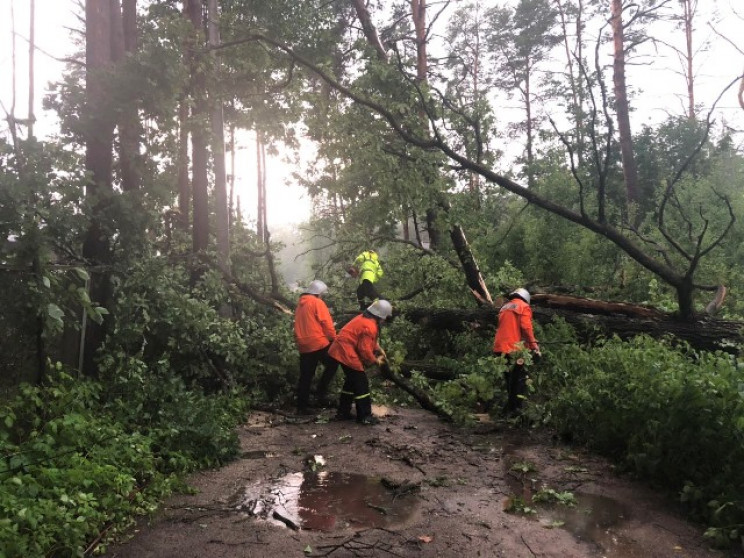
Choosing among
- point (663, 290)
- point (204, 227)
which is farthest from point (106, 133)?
point (663, 290)

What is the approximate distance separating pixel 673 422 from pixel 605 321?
3.72m

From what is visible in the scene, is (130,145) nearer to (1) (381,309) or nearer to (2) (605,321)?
(1) (381,309)

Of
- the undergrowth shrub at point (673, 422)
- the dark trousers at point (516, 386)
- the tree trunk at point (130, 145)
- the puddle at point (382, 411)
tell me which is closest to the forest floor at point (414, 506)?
the undergrowth shrub at point (673, 422)

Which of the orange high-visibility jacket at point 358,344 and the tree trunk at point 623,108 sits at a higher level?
the tree trunk at point 623,108

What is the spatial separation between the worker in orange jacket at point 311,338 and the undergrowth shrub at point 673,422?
2969mm

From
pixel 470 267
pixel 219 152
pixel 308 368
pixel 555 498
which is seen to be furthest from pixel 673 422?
pixel 219 152

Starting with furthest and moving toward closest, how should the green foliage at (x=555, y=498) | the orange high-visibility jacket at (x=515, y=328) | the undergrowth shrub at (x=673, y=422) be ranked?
1. the orange high-visibility jacket at (x=515, y=328)
2. the green foliage at (x=555, y=498)
3. the undergrowth shrub at (x=673, y=422)

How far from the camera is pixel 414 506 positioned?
12.4 feet

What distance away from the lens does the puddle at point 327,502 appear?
353 centimetres

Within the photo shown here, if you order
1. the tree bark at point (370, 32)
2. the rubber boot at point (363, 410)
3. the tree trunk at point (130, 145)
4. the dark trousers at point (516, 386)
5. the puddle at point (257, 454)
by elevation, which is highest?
the tree bark at point (370, 32)

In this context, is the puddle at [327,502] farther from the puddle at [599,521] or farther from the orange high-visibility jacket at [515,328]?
the orange high-visibility jacket at [515,328]

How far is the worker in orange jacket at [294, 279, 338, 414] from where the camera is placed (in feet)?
22.0

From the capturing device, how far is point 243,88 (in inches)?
384

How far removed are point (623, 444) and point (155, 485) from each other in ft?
13.0
